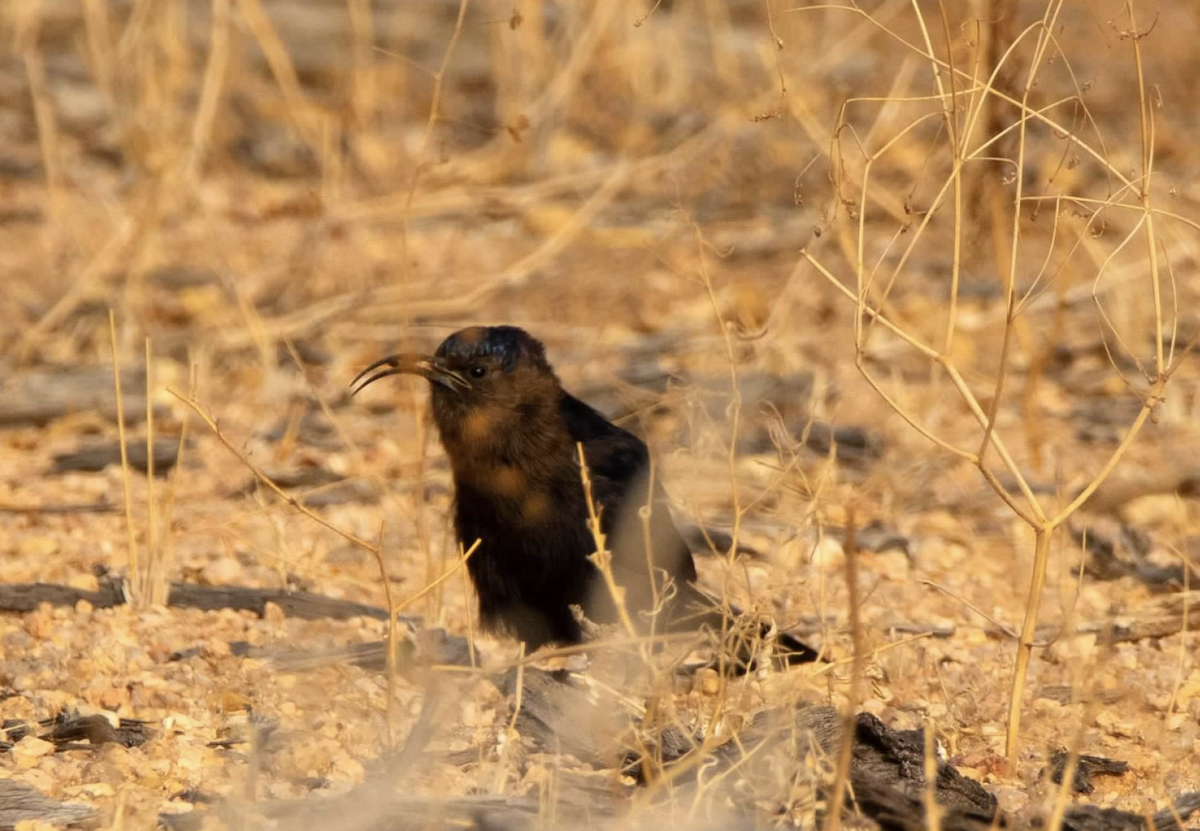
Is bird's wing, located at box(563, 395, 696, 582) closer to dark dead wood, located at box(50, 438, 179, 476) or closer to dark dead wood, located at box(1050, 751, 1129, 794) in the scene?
dark dead wood, located at box(1050, 751, 1129, 794)

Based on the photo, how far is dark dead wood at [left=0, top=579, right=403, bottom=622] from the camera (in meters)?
4.95

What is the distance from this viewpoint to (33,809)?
11.5 feet

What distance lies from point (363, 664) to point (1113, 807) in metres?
2.00

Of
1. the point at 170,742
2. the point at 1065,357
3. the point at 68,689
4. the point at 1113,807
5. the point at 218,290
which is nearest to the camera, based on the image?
the point at 1113,807

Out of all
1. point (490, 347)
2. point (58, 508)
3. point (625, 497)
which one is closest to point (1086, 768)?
point (625, 497)

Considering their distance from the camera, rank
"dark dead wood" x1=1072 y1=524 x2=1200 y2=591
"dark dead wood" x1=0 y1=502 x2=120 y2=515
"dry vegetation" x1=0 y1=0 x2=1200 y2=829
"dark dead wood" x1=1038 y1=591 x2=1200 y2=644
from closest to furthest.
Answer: "dry vegetation" x1=0 y1=0 x2=1200 y2=829
"dark dead wood" x1=1038 y1=591 x2=1200 y2=644
"dark dead wood" x1=1072 y1=524 x2=1200 y2=591
"dark dead wood" x1=0 y1=502 x2=120 y2=515

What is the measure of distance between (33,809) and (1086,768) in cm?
240

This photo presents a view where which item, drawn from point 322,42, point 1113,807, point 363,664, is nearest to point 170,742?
point 363,664

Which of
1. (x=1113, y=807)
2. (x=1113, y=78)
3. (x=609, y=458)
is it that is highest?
(x=1113, y=78)

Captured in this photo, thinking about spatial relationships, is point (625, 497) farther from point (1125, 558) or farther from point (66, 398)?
point (66, 398)

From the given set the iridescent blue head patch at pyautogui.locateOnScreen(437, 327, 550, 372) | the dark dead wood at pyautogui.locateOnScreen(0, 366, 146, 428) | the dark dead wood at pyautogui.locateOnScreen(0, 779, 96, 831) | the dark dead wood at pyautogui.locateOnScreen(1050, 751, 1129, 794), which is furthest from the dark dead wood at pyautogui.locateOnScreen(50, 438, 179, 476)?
the dark dead wood at pyautogui.locateOnScreen(1050, 751, 1129, 794)

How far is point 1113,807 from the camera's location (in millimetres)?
3725

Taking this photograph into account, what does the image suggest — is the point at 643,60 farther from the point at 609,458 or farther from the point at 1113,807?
the point at 1113,807

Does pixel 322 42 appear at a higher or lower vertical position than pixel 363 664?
higher
